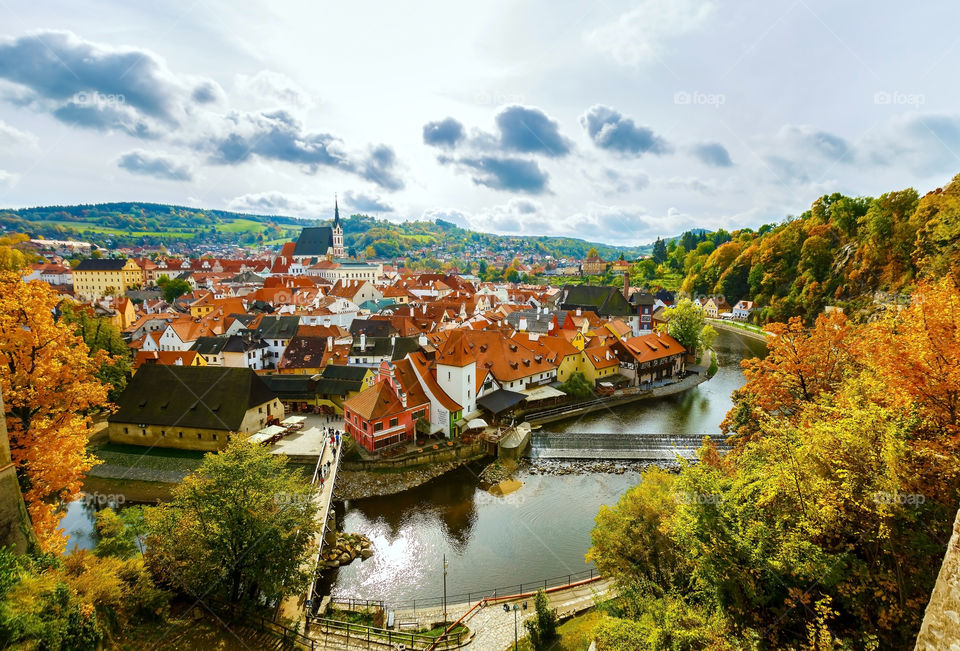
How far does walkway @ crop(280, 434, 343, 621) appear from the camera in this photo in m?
13.6

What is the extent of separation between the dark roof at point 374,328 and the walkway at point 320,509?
18.5 metres

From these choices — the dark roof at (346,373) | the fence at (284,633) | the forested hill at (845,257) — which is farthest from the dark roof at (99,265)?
the forested hill at (845,257)

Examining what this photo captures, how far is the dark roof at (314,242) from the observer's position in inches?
4579

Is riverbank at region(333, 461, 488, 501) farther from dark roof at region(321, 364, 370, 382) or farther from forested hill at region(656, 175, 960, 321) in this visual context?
forested hill at region(656, 175, 960, 321)

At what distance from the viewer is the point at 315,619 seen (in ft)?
42.9

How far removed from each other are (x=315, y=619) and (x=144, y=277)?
92246mm

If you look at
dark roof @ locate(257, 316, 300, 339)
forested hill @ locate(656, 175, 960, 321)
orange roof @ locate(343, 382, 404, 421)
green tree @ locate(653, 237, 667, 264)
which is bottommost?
orange roof @ locate(343, 382, 404, 421)

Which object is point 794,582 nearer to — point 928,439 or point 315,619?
point 928,439

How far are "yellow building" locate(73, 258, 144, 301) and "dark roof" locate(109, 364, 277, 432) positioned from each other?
58.9 m

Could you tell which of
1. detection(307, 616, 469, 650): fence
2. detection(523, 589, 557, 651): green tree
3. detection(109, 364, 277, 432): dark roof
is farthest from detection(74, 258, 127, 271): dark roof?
detection(523, 589, 557, 651): green tree

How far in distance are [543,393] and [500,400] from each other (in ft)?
14.0

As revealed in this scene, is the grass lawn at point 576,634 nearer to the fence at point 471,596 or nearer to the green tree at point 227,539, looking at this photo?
the fence at point 471,596

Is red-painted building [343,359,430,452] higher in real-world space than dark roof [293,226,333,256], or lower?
lower

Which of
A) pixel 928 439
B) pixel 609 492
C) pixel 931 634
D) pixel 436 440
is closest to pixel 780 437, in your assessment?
pixel 928 439
